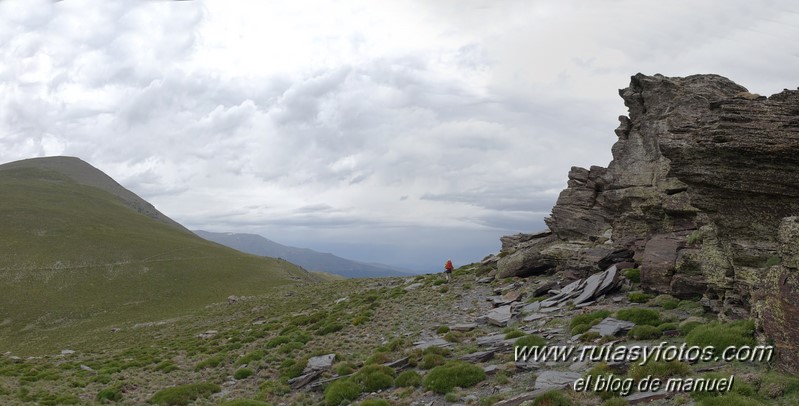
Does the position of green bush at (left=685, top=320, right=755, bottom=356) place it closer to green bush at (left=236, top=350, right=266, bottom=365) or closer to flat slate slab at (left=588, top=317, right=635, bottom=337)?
flat slate slab at (left=588, top=317, right=635, bottom=337)

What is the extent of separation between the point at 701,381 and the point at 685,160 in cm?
1386

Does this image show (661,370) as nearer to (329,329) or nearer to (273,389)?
(273,389)

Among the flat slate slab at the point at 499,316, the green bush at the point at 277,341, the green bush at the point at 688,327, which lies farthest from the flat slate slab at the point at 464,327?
the green bush at the point at 277,341

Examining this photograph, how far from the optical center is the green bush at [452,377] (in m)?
21.8

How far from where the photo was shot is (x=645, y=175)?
43188 mm

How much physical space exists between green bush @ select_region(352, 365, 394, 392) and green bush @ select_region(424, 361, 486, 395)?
92.8 inches

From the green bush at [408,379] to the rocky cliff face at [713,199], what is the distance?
49.2 ft

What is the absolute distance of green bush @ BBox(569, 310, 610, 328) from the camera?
2772cm

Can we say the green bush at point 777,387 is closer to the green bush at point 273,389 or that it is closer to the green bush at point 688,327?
the green bush at point 688,327

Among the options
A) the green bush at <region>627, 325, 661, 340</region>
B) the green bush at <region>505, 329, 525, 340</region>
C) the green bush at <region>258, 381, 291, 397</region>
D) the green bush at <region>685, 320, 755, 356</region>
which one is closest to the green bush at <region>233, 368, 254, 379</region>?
the green bush at <region>258, 381, 291, 397</region>

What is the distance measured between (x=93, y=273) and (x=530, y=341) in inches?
5336

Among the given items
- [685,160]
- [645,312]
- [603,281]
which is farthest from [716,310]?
[603,281]

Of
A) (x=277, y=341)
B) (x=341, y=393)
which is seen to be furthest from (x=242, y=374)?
(x=341, y=393)

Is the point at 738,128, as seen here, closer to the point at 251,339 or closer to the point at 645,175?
the point at 645,175
